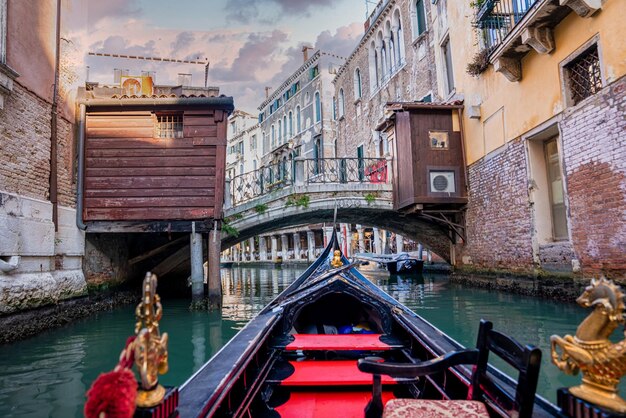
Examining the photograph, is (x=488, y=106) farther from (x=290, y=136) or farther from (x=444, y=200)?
(x=290, y=136)

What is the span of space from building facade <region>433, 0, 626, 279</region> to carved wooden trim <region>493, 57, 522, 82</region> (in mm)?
15

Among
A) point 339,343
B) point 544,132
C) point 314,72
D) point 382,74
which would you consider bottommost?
point 339,343

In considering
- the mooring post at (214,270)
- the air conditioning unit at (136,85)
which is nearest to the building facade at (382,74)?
the mooring post at (214,270)

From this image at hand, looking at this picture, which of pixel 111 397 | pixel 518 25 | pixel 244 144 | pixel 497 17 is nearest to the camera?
pixel 111 397

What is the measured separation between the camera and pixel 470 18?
773 centimetres

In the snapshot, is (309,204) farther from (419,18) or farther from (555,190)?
(419,18)

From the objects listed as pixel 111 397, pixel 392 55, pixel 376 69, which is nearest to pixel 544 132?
pixel 111 397

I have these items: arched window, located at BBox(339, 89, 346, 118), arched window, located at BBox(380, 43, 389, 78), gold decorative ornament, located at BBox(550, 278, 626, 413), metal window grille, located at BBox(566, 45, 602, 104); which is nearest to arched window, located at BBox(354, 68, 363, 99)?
arched window, located at BBox(339, 89, 346, 118)

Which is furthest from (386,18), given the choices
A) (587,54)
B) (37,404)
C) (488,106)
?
(37,404)

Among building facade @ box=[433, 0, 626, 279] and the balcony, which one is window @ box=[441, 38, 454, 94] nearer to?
building facade @ box=[433, 0, 626, 279]

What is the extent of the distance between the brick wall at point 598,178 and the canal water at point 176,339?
76 centimetres

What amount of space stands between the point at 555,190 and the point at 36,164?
6927 millimetres

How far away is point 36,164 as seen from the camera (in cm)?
507

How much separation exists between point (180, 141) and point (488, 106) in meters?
5.23
